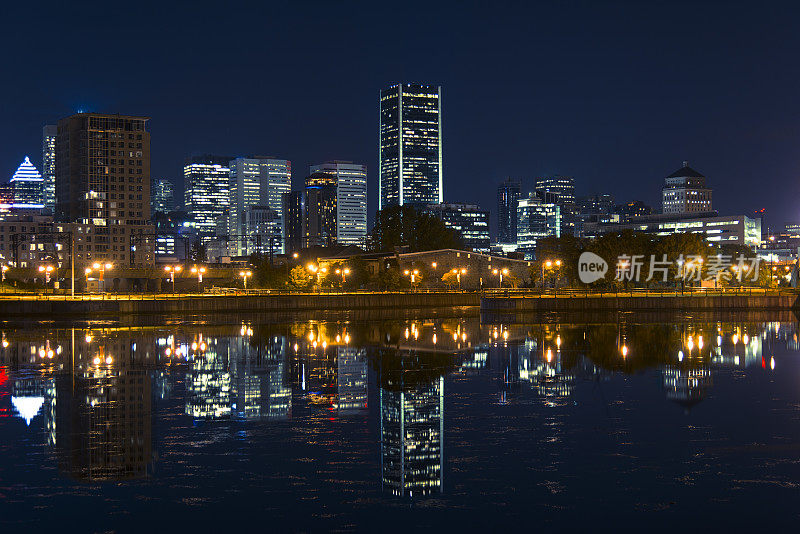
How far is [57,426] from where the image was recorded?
24141 millimetres

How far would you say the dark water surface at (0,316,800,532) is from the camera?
15891 millimetres

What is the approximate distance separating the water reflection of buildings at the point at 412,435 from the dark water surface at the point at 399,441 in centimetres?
Answer: 10

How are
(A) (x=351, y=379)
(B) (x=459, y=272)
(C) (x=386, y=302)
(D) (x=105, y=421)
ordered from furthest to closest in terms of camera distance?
(B) (x=459, y=272), (C) (x=386, y=302), (A) (x=351, y=379), (D) (x=105, y=421)

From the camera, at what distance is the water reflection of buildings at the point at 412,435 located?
17953 millimetres

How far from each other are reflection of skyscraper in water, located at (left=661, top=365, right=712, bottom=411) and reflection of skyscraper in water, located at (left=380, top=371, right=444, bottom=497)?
7.88m

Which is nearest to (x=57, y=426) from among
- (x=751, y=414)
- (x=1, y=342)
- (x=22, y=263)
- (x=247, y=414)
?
(x=247, y=414)

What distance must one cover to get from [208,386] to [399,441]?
12.5 m

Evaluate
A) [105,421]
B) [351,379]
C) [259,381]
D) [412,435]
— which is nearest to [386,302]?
[351,379]

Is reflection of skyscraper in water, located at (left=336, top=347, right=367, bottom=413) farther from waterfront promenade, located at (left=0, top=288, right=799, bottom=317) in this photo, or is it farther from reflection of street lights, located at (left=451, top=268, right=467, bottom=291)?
reflection of street lights, located at (left=451, top=268, right=467, bottom=291)

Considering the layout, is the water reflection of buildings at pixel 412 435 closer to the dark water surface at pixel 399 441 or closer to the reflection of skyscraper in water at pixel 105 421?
the dark water surface at pixel 399 441

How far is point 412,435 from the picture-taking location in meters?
22.7

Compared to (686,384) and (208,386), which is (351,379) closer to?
(208,386)

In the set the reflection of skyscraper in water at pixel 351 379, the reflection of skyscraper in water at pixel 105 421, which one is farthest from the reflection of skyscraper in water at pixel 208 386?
the reflection of skyscraper in water at pixel 351 379

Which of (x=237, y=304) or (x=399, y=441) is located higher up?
(x=237, y=304)
